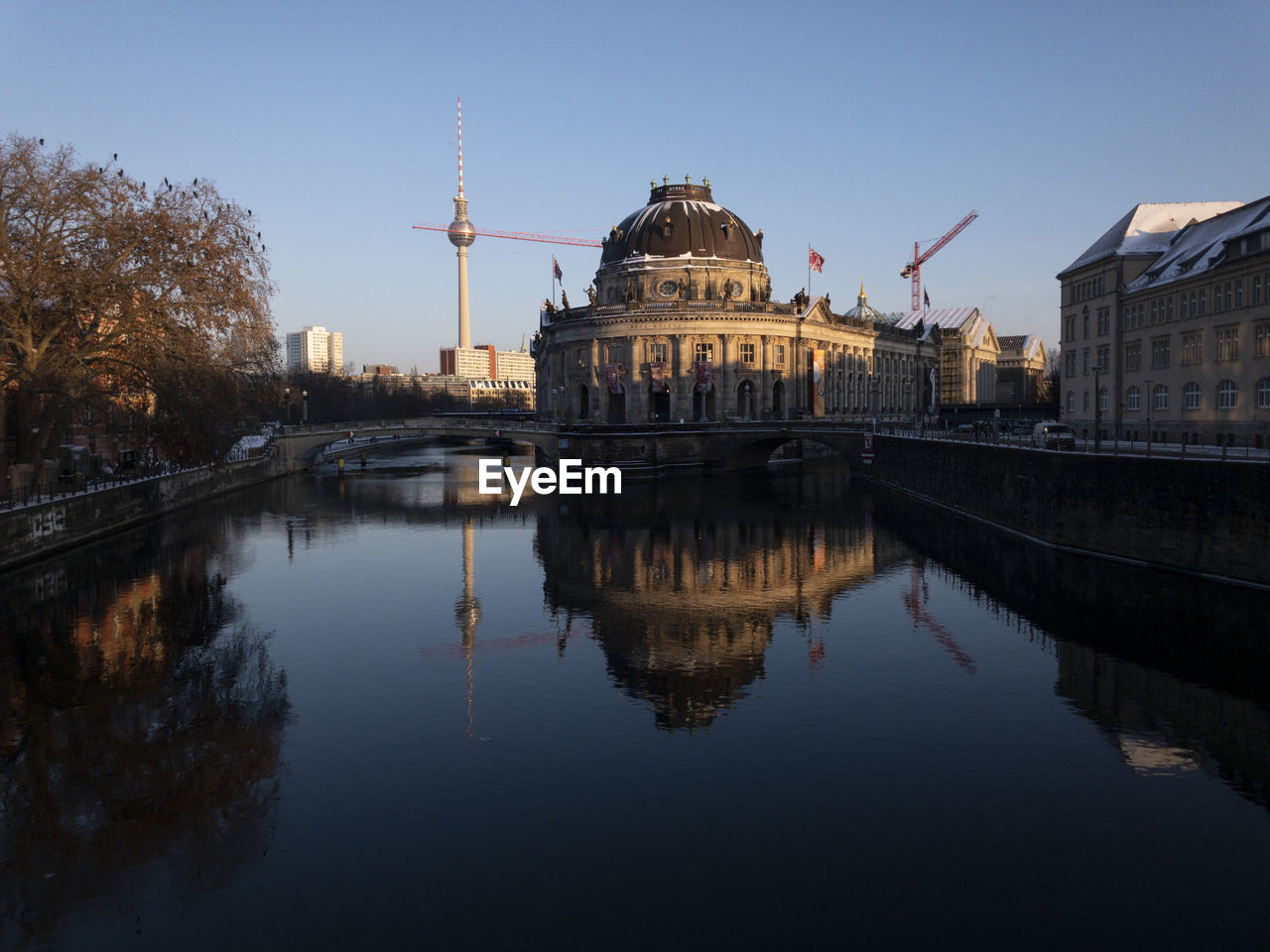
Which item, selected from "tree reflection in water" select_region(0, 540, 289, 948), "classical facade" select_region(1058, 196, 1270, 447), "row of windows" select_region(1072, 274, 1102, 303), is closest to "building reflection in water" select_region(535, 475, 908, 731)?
"tree reflection in water" select_region(0, 540, 289, 948)

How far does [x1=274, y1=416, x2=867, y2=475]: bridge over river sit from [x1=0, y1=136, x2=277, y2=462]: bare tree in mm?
45077

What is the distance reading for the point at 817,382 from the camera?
121 meters

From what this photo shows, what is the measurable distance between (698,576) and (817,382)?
264 feet

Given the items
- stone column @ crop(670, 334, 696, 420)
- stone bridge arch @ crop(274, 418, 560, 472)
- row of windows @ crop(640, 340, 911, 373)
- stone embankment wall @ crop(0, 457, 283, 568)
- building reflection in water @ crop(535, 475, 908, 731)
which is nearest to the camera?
building reflection in water @ crop(535, 475, 908, 731)

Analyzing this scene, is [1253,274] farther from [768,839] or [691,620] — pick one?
[768,839]

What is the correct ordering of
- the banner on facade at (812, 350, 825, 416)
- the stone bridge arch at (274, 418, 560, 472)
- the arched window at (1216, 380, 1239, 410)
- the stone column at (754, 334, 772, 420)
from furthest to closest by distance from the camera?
the banner on facade at (812, 350, 825, 416), the stone column at (754, 334, 772, 420), the stone bridge arch at (274, 418, 560, 472), the arched window at (1216, 380, 1239, 410)

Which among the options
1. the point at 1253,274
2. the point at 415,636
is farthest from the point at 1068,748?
the point at 1253,274

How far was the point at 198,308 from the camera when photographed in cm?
5169

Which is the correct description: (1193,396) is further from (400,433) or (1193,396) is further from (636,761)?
(400,433)

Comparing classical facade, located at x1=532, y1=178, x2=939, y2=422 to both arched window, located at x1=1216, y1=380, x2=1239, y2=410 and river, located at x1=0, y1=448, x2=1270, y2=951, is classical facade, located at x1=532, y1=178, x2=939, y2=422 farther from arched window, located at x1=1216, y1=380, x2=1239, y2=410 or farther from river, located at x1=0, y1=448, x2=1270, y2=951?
river, located at x1=0, y1=448, x2=1270, y2=951

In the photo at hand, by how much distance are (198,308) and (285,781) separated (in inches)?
1503

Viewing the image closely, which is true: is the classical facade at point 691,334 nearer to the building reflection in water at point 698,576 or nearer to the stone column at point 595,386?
the stone column at point 595,386

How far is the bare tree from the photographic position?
46562 mm

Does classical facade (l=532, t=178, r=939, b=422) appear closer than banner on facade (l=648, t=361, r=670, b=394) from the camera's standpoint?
No
